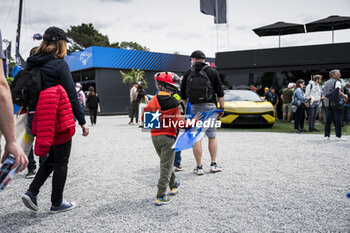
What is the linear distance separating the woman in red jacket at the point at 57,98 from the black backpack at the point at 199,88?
1.85 m

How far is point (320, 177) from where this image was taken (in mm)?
3982

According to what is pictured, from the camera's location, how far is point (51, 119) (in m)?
2.47

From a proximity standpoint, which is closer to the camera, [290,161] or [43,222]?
[43,222]

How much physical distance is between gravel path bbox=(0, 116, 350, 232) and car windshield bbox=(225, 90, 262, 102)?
221 inches

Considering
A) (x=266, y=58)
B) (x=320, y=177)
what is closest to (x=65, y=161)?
(x=320, y=177)

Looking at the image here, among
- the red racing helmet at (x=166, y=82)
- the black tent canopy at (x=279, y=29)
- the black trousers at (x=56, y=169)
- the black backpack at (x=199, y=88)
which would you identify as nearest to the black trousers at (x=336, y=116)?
the black backpack at (x=199, y=88)

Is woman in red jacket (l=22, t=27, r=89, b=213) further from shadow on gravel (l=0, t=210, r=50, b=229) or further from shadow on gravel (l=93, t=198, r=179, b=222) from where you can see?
shadow on gravel (l=93, t=198, r=179, b=222)

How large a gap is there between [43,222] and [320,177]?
3607mm

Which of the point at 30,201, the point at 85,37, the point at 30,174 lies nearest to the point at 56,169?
the point at 30,201

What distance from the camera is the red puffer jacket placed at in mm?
2426

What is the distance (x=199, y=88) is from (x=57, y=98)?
217cm

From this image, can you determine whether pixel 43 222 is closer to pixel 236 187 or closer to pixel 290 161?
pixel 236 187

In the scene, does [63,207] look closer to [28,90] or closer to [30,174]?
[28,90]

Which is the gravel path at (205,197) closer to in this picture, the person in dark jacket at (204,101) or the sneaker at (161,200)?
the sneaker at (161,200)
